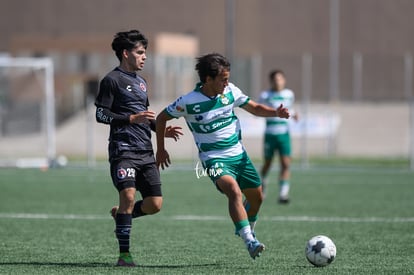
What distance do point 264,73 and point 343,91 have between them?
3789 mm

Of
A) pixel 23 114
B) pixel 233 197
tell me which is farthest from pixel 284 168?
pixel 23 114

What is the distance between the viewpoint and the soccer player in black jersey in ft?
28.5

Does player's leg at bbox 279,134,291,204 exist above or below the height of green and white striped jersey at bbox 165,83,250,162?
below

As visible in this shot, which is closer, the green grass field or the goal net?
the green grass field

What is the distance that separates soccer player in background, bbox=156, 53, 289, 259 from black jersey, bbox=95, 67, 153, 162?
0.74 feet

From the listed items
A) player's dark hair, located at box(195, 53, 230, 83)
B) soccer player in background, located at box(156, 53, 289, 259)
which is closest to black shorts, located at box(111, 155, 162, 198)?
soccer player in background, located at box(156, 53, 289, 259)

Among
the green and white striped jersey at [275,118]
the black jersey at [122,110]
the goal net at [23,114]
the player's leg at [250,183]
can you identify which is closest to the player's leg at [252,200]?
the player's leg at [250,183]

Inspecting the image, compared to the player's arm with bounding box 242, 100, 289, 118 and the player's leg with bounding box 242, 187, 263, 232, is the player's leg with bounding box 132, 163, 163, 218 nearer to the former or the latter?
the player's leg with bounding box 242, 187, 263, 232

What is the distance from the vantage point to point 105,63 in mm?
48125

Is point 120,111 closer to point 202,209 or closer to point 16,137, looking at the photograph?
point 202,209

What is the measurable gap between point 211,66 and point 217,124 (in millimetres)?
585

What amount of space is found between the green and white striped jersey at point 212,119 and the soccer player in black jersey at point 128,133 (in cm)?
36

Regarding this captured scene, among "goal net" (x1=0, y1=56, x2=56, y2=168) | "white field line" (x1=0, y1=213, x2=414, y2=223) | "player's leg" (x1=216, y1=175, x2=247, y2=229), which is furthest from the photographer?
"goal net" (x1=0, y1=56, x2=56, y2=168)

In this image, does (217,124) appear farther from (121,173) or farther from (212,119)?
(121,173)
